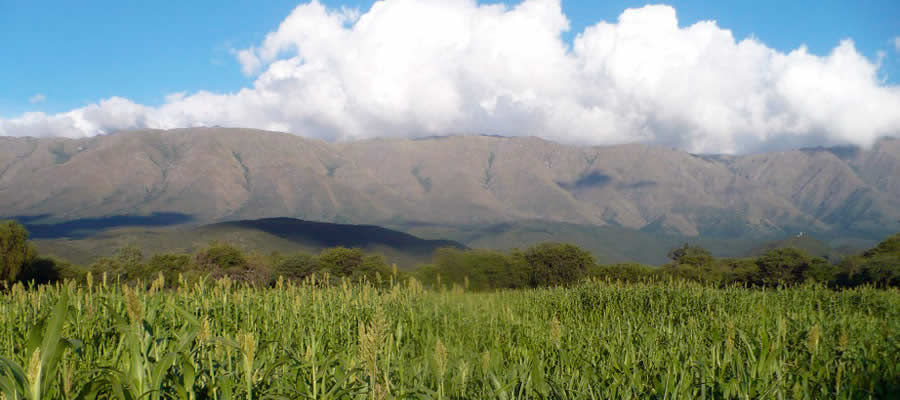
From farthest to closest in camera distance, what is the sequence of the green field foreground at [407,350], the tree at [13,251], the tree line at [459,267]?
the tree at [13,251] < the tree line at [459,267] < the green field foreground at [407,350]

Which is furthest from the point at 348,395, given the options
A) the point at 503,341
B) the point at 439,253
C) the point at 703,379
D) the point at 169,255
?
the point at 439,253

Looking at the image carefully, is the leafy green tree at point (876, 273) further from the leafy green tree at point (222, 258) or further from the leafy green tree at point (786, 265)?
the leafy green tree at point (222, 258)

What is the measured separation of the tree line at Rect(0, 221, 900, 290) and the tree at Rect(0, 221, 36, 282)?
2.6 inches

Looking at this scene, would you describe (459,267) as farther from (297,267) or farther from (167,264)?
(167,264)

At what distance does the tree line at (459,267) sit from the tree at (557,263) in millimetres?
96

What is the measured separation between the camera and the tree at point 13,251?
39.4 m

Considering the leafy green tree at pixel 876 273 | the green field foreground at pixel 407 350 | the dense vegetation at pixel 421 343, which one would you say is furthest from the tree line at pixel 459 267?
the green field foreground at pixel 407 350

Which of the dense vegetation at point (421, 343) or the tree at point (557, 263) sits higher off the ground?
the dense vegetation at point (421, 343)

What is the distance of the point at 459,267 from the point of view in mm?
57375

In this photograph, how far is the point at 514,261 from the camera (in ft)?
183

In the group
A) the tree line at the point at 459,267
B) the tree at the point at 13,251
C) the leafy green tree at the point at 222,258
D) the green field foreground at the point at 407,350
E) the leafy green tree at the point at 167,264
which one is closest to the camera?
the green field foreground at the point at 407,350

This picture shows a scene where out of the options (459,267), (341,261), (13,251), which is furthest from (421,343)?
(459,267)

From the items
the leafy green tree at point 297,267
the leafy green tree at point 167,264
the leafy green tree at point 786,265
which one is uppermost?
the leafy green tree at point 786,265

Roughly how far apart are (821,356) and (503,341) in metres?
4.33
